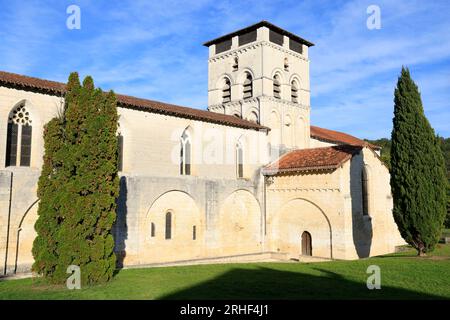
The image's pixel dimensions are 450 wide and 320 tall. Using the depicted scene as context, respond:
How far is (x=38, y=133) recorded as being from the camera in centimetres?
1698

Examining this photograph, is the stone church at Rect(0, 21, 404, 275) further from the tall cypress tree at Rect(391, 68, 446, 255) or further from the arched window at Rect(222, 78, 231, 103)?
the tall cypress tree at Rect(391, 68, 446, 255)

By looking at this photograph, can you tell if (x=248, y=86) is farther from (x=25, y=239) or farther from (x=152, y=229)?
(x=25, y=239)

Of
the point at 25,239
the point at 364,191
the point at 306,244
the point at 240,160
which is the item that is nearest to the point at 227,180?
the point at 240,160

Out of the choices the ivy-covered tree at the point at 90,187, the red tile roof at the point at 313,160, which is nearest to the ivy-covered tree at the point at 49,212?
the ivy-covered tree at the point at 90,187

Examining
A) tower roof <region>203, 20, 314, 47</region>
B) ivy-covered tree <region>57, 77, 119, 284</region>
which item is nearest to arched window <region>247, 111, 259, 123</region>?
tower roof <region>203, 20, 314, 47</region>

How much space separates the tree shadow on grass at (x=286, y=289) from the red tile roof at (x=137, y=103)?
32.4 feet

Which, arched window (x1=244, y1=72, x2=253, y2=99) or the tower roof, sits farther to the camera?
arched window (x1=244, y1=72, x2=253, y2=99)

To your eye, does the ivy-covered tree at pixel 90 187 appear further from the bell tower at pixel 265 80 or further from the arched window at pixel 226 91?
the arched window at pixel 226 91

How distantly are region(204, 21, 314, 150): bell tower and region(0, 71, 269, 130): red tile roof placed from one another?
2.64 meters

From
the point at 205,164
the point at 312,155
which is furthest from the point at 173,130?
the point at 312,155

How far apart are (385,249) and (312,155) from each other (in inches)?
313

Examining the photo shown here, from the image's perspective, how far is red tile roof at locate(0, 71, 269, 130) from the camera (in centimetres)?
1653
